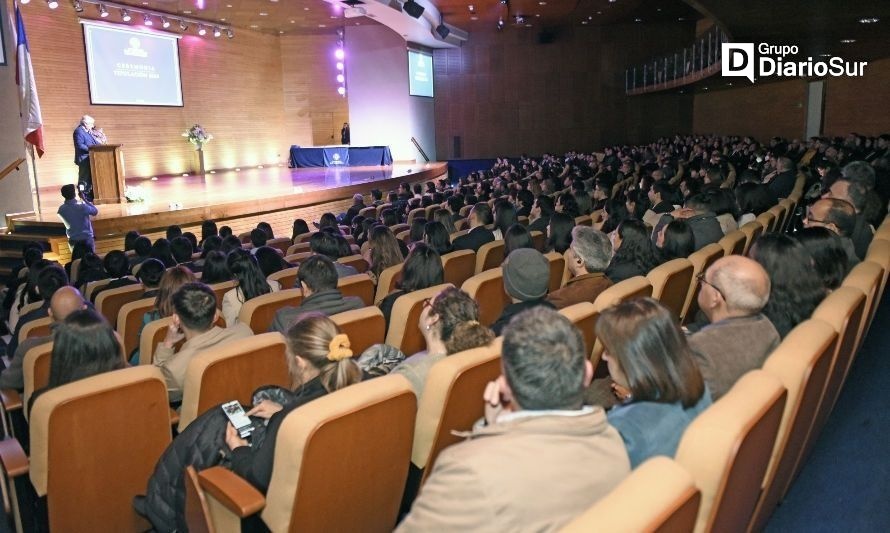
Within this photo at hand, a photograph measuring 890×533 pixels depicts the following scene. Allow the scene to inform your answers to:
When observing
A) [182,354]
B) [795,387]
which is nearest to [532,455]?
[795,387]

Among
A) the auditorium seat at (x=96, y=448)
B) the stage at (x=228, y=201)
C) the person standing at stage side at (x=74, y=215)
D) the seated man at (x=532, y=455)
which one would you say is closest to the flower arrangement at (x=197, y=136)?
the stage at (x=228, y=201)

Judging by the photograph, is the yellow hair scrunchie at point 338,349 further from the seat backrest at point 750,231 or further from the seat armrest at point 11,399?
the seat backrest at point 750,231

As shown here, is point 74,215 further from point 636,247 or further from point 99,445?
point 636,247

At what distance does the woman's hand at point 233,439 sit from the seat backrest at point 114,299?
99.5 inches

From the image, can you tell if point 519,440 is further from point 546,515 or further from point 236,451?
point 236,451

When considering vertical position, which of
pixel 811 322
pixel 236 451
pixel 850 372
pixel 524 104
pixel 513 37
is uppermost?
pixel 513 37

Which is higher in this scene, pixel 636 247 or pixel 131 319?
pixel 636 247

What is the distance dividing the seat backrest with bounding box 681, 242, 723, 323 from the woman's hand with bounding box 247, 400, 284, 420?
2.32m

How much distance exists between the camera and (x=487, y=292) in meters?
3.66

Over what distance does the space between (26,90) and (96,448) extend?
881 cm

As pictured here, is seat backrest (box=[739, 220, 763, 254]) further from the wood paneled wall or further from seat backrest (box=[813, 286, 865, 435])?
the wood paneled wall

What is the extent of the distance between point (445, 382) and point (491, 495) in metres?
0.78

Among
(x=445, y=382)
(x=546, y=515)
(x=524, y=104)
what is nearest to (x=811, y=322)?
(x=445, y=382)

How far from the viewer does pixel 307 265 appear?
3.34 m
